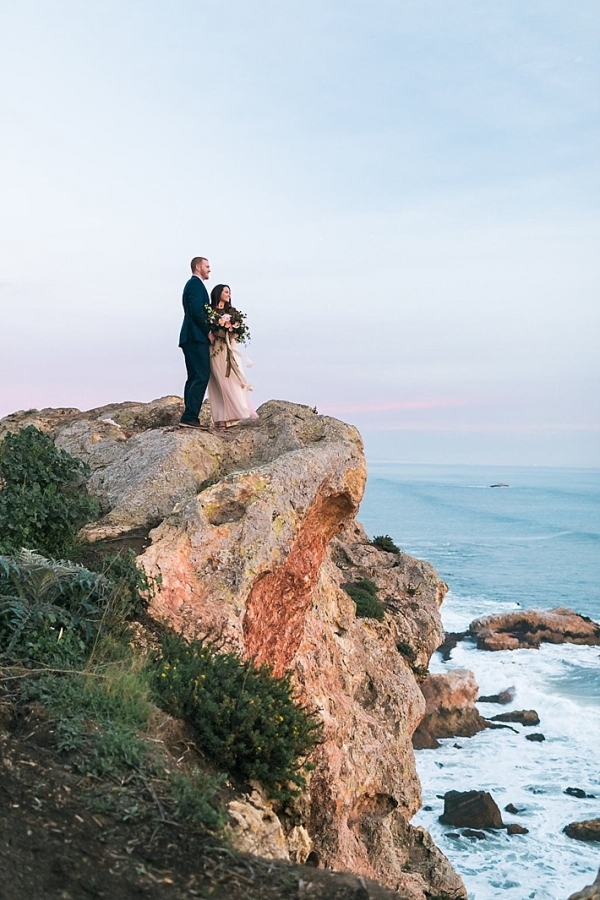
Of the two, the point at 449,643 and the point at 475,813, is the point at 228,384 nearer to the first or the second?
the point at 475,813

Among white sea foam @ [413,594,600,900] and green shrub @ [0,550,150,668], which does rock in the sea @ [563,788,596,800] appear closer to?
white sea foam @ [413,594,600,900]

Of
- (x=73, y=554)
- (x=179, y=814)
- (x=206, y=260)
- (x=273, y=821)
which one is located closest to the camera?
(x=179, y=814)

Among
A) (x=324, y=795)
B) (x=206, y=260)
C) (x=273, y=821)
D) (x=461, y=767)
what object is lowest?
(x=461, y=767)

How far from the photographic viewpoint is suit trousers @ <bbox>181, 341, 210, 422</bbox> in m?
14.3

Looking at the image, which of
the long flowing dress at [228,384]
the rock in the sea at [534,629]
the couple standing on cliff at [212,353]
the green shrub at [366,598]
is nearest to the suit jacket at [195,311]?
the couple standing on cliff at [212,353]

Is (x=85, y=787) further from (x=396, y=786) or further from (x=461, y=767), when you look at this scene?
(x=461, y=767)

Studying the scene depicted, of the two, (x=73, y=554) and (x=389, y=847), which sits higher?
(x=73, y=554)

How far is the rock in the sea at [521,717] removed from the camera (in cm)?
3359

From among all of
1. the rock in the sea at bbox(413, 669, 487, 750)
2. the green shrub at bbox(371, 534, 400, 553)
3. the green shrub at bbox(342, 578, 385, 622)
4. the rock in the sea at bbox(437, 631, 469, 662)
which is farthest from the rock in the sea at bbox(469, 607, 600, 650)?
the green shrub at bbox(342, 578, 385, 622)

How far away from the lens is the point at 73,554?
32.1ft

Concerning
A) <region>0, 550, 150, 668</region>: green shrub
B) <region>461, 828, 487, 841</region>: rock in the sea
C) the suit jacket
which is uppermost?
the suit jacket

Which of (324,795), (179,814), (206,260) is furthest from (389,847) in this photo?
(206,260)

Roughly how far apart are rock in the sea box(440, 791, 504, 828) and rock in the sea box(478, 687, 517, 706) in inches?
438

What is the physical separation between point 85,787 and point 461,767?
2583cm
